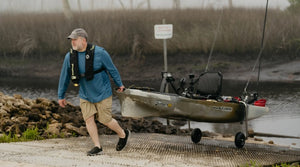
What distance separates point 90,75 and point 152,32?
18137 millimetres

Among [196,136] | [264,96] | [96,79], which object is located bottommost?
[264,96]

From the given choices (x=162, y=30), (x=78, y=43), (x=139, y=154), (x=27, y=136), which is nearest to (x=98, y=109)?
(x=139, y=154)

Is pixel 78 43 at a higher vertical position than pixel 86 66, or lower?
higher

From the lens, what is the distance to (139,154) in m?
7.91

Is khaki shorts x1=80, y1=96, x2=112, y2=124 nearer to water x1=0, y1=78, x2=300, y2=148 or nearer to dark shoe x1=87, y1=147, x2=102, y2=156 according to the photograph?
dark shoe x1=87, y1=147, x2=102, y2=156

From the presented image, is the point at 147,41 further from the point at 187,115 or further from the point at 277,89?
the point at 187,115

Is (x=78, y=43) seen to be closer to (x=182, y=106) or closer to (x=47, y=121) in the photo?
(x=182, y=106)

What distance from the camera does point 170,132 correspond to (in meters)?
11.6

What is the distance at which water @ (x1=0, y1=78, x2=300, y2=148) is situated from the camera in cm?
1275

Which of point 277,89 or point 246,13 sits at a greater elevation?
point 246,13

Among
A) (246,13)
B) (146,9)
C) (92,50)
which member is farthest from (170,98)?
(146,9)

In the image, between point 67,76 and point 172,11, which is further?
point 172,11

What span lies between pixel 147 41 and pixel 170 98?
15.9 metres

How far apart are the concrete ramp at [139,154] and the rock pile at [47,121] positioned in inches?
25.3
